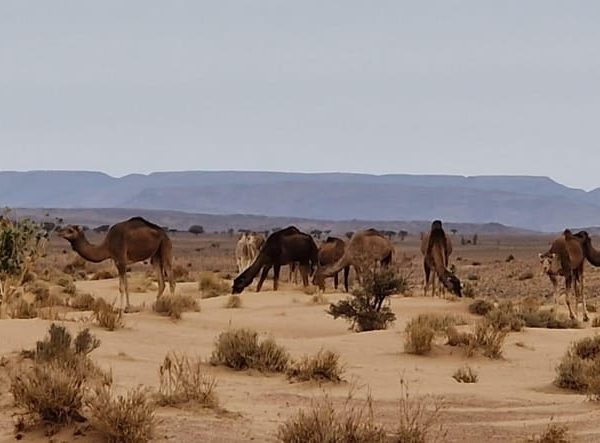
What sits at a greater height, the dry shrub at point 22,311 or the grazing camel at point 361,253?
the grazing camel at point 361,253

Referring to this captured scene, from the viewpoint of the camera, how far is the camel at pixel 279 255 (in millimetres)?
29109

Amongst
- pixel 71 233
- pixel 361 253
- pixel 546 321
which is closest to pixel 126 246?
pixel 71 233

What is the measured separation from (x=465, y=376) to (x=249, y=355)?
2750mm

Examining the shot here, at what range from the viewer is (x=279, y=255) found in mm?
29750

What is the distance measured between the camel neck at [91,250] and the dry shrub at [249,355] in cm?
915

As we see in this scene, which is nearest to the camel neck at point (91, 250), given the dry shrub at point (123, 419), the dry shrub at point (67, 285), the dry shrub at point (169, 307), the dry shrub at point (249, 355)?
the dry shrub at point (169, 307)

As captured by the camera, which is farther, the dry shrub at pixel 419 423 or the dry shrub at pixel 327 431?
the dry shrub at pixel 419 423

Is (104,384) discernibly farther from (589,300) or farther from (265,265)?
(589,300)

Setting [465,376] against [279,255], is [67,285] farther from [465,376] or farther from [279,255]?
[465,376]

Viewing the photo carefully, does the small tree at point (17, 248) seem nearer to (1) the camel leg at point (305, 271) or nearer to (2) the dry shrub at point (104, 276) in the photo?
(1) the camel leg at point (305, 271)

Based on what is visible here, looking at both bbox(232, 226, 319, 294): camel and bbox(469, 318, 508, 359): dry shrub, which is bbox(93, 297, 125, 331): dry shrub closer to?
bbox(469, 318, 508, 359): dry shrub

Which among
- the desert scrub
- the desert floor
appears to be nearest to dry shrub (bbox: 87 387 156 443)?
the desert floor

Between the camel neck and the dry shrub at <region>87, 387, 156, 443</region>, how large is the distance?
13.4 m

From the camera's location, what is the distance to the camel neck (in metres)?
23.4
